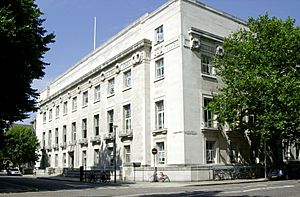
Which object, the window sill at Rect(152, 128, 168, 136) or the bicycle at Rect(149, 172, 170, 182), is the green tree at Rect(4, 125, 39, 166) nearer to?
the window sill at Rect(152, 128, 168, 136)

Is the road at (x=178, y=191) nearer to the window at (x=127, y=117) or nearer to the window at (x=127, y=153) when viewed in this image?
the window at (x=127, y=153)

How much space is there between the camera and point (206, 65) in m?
35.6

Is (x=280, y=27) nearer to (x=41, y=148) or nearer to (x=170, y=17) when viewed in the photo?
(x=170, y=17)

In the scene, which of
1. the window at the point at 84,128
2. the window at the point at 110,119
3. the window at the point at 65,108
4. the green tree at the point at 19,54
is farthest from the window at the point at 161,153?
the window at the point at 65,108

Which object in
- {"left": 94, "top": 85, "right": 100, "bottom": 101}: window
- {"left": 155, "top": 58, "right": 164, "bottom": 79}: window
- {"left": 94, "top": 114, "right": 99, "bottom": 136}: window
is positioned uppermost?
{"left": 155, "top": 58, "right": 164, "bottom": 79}: window

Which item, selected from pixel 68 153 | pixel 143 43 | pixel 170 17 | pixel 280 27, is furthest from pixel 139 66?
pixel 68 153

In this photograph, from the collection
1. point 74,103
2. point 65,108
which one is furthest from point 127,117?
point 65,108

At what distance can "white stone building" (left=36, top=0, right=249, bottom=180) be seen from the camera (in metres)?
32.6

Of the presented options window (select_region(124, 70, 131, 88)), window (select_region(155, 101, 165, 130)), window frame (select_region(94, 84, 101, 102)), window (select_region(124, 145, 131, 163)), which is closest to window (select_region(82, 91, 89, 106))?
window frame (select_region(94, 84, 101, 102))

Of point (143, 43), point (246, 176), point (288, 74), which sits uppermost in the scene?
point (143, 43)

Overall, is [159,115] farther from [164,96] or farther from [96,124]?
[96,124]

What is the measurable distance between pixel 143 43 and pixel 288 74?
13381mm

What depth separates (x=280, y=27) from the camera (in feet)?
107

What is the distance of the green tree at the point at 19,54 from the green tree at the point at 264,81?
14.7 m
